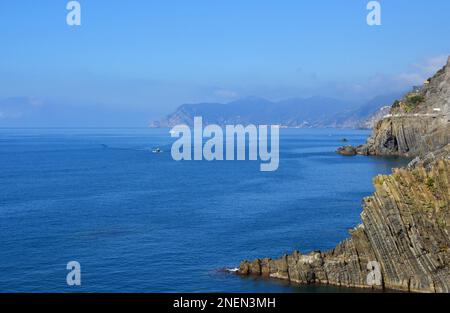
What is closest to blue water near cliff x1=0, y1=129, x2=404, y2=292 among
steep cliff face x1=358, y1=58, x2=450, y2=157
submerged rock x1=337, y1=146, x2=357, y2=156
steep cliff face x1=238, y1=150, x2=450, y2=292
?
steep cliff face x1=238, y1=150, x2=450, y2=292

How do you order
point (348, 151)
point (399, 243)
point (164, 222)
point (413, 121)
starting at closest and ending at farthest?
point (399, 243) < point (164, 222) < point (413, 121) < point (348, 151)

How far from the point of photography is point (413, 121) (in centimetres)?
15800

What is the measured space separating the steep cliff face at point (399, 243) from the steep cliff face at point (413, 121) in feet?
324

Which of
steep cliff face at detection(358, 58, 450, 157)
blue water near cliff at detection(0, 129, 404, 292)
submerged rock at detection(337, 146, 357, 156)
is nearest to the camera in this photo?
blue water near cliff at detection(0, 129, 404, 292)

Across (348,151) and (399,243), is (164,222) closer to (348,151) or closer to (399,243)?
(399,243)

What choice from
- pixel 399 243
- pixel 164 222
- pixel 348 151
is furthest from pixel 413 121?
pixel 399 243

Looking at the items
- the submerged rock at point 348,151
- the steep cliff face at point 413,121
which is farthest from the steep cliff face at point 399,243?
the submerged rock at point 348,151

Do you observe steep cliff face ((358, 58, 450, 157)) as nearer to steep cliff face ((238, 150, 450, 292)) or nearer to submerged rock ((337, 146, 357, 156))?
submerged rock ((337, 146, 357, 156))

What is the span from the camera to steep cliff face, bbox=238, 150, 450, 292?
45094 mm

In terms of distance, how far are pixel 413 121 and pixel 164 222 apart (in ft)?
329

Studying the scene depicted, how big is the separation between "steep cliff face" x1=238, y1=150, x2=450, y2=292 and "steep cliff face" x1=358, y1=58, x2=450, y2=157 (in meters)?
98.8

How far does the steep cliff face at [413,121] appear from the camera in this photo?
6019 inches

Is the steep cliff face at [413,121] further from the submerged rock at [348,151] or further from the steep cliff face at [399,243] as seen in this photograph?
the steep cliff face at [399,243]
